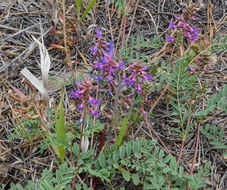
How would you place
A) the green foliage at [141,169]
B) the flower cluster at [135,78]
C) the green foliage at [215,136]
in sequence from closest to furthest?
the green foliage at [141,169], the flower cluster at [135,78], the green foliage at [215,136]

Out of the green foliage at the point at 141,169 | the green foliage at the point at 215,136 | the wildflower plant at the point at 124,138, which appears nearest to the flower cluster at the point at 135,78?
the wildflower plant at the point at 124,138

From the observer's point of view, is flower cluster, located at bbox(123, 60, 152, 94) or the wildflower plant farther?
flower cluster, located at bbox(123, 60, 152, 94)

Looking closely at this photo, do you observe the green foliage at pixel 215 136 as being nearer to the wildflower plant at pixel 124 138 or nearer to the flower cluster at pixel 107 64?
the wildflower plant at pixel 124 138

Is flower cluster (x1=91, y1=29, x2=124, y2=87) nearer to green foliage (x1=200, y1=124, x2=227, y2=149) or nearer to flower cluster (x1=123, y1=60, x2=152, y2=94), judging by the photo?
flower cluster (x1=123, y1=60, x2=152, y2=94)


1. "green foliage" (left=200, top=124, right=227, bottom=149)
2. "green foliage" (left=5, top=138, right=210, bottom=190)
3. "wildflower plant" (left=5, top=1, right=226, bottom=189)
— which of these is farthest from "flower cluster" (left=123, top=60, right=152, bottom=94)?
"green foliage" (left=200, top=124, right=227, bottom=149)

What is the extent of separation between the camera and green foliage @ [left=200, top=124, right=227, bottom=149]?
6.83 ft

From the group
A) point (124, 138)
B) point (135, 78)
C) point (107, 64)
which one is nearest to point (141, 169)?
point (124, 138)

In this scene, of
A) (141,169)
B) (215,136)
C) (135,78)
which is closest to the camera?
(141,169)

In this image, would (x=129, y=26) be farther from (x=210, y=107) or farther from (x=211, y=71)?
(x=210, y=107)

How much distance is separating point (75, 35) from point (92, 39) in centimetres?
19

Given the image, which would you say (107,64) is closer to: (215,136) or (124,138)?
(124,138)

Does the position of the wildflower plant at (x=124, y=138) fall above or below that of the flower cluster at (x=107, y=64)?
below

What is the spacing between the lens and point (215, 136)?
214cm

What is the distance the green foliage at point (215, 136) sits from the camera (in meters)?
2.08
